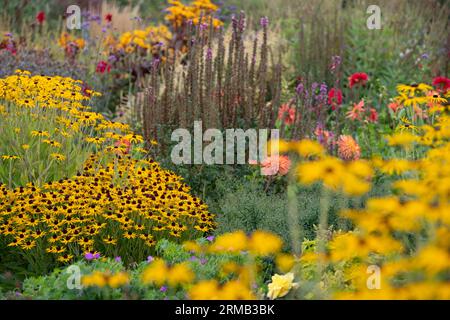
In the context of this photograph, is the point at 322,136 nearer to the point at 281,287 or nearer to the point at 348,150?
the point at 348,150

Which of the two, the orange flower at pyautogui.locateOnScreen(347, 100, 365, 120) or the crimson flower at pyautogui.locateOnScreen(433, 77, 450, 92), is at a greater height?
the crimson flower at pyautogui.locateOnScreen(433, 77, 450, 92)

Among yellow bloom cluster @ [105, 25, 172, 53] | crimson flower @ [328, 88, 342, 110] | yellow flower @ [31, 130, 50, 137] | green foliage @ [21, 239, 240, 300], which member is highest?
yellow bloom cluster @ [105, 25, 172, 53]

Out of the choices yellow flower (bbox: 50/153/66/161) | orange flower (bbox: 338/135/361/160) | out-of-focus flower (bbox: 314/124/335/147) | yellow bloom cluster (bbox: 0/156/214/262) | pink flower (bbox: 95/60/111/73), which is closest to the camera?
yellow bloom cluster (bbox: 0/156/214/262)

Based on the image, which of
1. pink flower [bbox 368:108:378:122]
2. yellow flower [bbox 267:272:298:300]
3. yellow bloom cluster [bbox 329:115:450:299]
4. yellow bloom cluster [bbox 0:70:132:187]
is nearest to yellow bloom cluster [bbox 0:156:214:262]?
yellow bloom cluster [bbox 0:70:132:187]

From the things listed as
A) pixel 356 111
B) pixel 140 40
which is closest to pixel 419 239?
pixel 356 111

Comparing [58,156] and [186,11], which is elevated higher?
[186,11]

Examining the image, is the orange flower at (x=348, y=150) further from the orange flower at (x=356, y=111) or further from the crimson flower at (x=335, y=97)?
the orange flower at (x=356, y=111)

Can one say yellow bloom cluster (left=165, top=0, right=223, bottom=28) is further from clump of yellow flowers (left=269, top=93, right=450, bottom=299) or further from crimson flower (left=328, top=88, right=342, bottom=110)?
clump of yellow flowers (left=269, top=93, right=450, bottom=299)

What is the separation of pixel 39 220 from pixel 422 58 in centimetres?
562

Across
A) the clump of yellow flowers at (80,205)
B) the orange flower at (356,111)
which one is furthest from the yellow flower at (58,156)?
the orange flower at (356,111)

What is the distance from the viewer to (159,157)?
6535mm
